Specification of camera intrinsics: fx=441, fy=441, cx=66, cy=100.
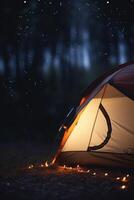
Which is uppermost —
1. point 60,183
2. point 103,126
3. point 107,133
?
Result: point 103,126

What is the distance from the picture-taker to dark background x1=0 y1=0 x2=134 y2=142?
16.9 metres

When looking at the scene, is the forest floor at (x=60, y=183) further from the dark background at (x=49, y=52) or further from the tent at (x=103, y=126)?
the dark background at (x=49, y=52)

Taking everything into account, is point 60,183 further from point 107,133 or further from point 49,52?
point 49,52

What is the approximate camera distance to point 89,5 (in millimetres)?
18656

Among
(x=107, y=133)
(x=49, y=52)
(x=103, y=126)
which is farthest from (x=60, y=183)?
(x=49, y=52)

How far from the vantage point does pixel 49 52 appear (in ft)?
62.9

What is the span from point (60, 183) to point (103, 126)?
6.00 feet

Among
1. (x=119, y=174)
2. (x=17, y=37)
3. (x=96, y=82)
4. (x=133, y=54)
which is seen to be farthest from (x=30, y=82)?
(x=119, y=174)

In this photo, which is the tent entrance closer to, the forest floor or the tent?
the tent

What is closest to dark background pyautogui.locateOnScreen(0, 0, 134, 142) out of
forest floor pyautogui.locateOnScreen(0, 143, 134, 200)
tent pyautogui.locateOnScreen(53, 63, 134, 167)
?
tent pyautogui.locateOnScreen(53, 63, 134, 167)

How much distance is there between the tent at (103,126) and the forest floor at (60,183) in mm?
254

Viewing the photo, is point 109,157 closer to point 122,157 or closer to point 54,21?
point 122,157

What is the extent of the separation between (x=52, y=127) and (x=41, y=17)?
190 inches

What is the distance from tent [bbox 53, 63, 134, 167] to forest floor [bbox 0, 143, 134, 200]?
0.25 m
